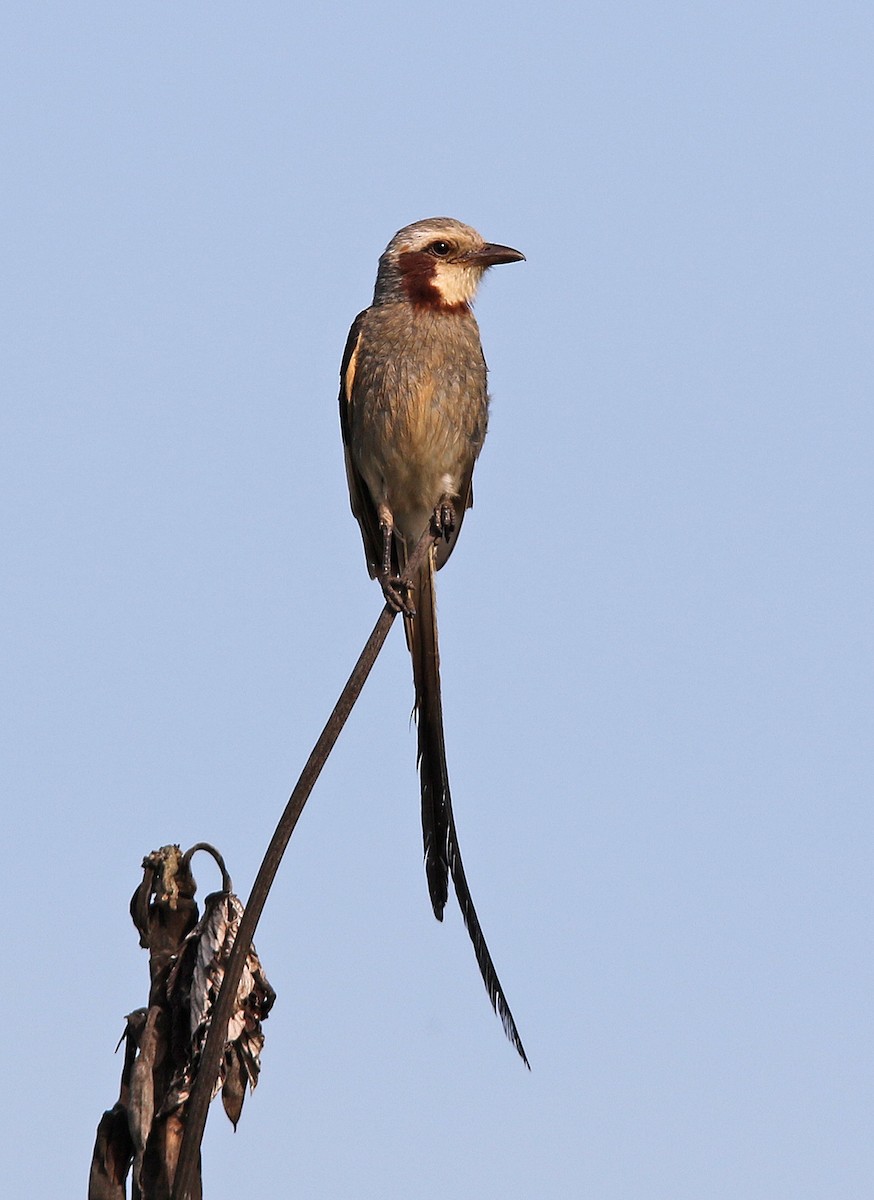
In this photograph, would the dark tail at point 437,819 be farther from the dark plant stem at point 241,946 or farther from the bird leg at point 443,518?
the dark plant stem at point 241,946

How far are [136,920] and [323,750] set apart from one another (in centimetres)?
39

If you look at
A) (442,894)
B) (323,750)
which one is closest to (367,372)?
(442,894)

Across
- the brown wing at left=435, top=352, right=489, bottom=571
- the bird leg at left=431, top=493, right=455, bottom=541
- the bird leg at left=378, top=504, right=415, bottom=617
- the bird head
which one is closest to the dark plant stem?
the bird leg at left=378, top=504, right=415, bottom=617

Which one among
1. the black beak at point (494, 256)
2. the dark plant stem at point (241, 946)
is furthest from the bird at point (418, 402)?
the dark plant stem at point (241, 946)

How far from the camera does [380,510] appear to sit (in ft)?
16.2

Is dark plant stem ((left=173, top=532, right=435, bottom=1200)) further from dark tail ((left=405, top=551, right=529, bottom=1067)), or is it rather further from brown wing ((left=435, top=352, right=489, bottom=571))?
brown wing ((left=435, top=352, right=489, bottom=571))

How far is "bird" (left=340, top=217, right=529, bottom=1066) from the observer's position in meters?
4.75

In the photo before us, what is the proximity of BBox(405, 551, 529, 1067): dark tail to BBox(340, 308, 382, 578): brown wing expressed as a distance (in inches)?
27.5

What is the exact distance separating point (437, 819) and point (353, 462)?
1803mm

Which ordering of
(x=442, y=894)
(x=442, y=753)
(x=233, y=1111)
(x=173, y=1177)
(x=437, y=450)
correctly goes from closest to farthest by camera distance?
(x=173, y=1177), (x=233, y=1111), (x=442, y=894), (x=442, y=753), (x=437, y=450)

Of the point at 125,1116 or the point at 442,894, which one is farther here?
the point at 442,894

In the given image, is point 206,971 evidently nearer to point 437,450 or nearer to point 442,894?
point 442,894

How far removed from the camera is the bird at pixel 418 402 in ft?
15.6

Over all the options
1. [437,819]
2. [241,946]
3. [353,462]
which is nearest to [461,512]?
[353,462]
